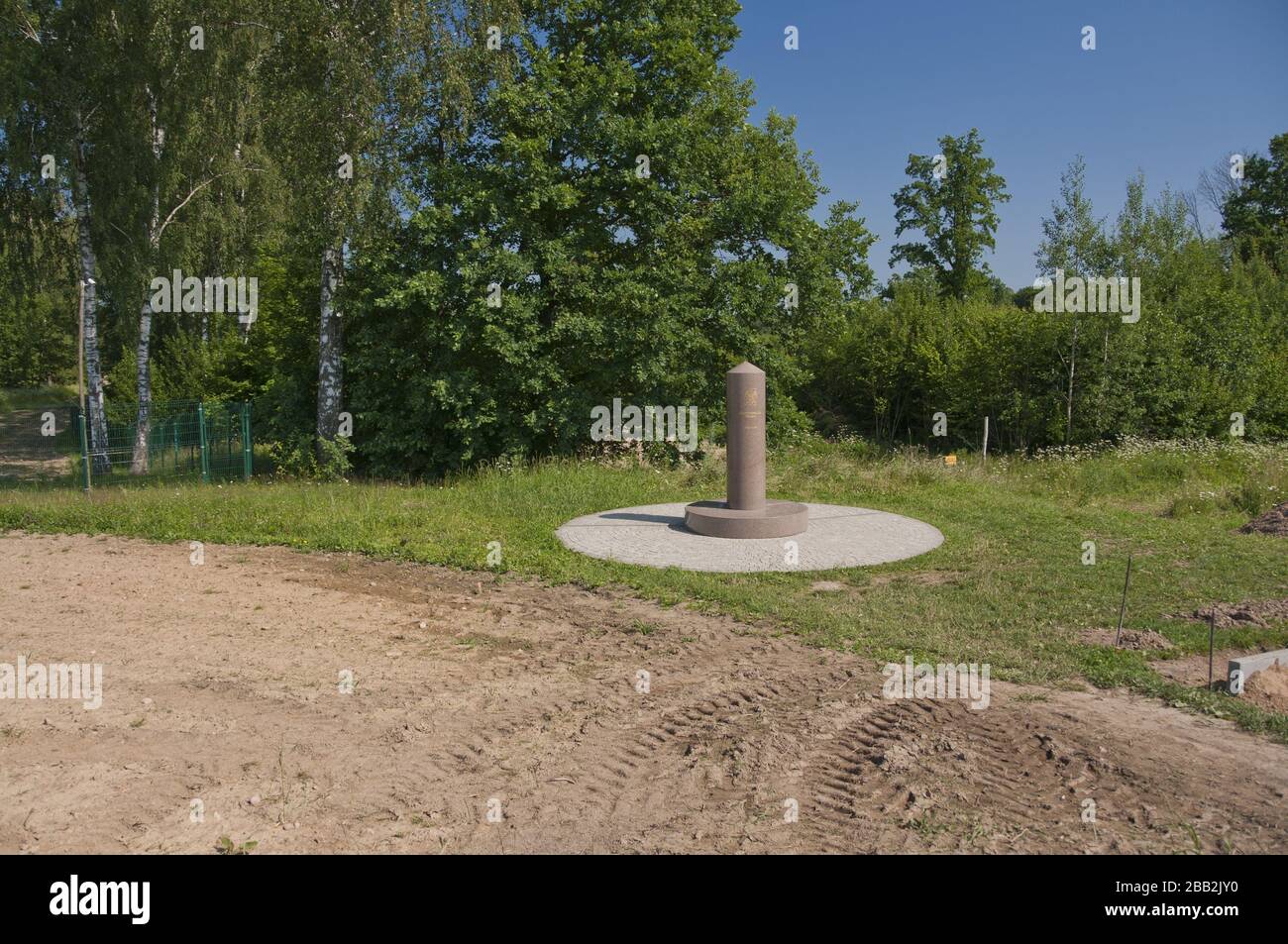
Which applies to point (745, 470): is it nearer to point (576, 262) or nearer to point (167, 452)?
point (576, 262)

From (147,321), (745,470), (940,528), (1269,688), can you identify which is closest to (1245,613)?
(1269,688)

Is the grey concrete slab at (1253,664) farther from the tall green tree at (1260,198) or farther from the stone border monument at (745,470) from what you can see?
the tall green tree at (1260,198)

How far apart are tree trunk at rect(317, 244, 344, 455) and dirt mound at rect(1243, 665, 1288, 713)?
53.8 ft

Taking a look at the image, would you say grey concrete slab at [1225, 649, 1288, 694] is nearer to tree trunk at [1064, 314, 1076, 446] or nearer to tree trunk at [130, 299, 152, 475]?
tree trunk at [1064, 314, 1076, 446]

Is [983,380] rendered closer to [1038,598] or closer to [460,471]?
[460,471]

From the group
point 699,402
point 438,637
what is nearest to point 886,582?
point 438,637

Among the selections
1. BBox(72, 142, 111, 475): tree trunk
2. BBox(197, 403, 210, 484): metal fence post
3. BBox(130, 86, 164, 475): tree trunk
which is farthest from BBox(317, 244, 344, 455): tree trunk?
BBox(72, 142, 111, 475): tree trunk

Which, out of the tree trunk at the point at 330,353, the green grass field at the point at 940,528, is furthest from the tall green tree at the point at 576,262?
the green grass field at the point at 940,528

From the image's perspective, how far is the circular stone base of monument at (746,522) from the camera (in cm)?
1191

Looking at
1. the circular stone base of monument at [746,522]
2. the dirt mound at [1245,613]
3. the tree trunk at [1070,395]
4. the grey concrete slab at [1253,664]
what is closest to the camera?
the grey concrete slab at [1253,664]

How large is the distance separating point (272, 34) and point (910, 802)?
65.8 feet

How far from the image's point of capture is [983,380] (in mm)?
24078

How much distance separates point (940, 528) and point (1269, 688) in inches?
255

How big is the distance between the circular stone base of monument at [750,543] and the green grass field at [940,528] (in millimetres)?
352
